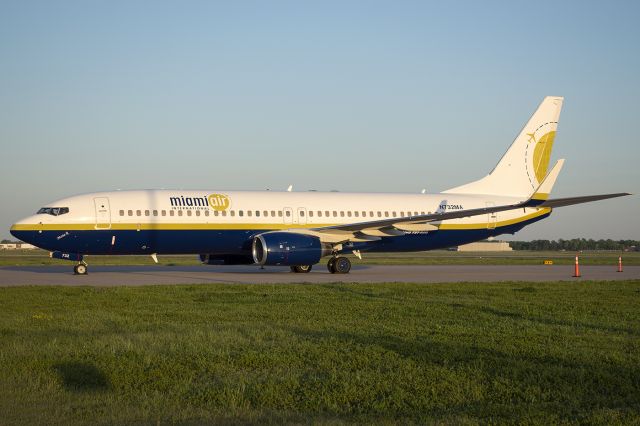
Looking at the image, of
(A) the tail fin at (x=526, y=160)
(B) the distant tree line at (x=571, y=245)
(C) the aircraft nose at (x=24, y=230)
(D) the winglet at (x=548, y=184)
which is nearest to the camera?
(C) the aircraft nose at (x=24, y=230)

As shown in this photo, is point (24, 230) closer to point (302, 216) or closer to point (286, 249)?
point (286, 249)

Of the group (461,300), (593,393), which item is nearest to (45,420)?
(593,393)

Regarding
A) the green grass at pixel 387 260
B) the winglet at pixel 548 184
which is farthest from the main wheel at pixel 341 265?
the green grass at pixel 387 260

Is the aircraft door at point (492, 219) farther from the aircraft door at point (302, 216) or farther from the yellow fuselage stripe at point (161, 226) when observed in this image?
the aircraft door at point (302, 216)

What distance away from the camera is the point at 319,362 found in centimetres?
998

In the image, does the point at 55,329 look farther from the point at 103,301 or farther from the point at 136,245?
the point at 136,245

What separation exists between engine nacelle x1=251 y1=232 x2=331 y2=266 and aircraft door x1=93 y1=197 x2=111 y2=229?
19.6 feet

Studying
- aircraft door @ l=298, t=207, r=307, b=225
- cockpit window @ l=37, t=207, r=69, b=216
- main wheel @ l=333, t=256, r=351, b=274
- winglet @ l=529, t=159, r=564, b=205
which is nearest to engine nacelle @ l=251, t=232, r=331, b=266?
main wheel @ l=333, t=256, r=351, b=274

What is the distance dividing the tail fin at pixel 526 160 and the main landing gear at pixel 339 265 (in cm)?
926

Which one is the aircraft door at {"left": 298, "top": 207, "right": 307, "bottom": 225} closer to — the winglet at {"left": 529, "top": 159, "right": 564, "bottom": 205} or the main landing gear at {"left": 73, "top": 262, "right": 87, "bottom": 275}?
the main landing gear at {"left": 73, "top": 262, "right": 87, "bottom": 275}

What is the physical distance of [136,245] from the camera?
3098 centimetres

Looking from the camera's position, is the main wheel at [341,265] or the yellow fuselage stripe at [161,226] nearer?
the yellow fuselage stripe at [161,226]

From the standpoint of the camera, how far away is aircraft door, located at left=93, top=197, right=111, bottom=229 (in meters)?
30.4

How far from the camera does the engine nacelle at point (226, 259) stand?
34438 mm
